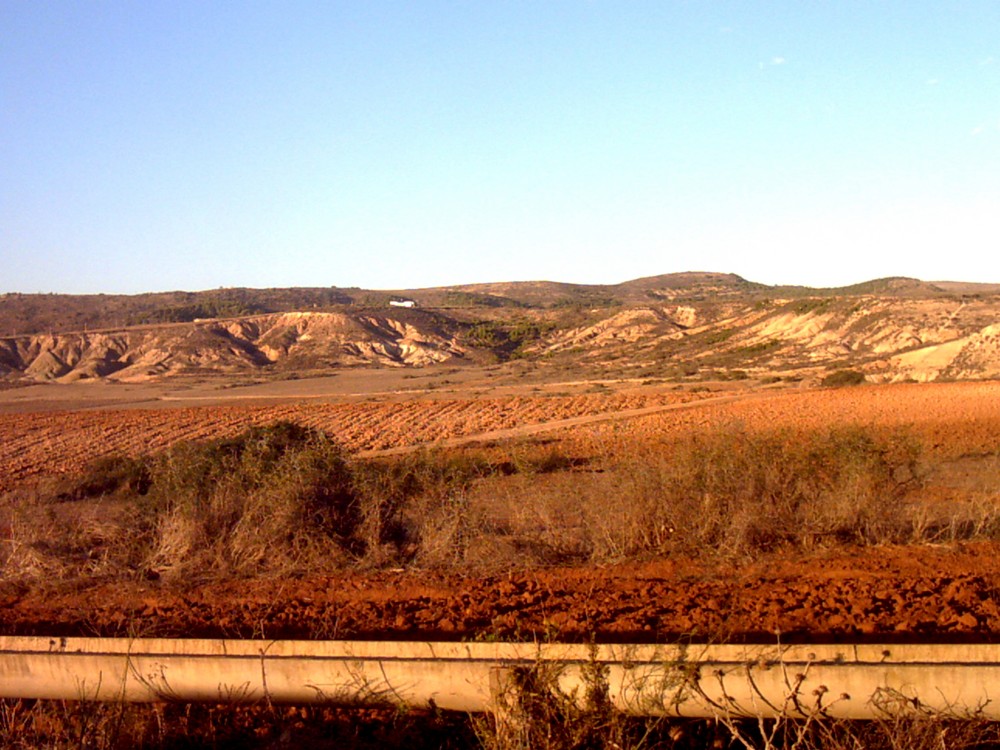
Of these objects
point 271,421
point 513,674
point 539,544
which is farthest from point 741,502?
point 271,421

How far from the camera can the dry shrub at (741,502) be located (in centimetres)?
853

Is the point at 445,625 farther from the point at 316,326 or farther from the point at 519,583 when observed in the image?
the point at 316,326

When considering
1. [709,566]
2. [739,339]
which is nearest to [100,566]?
[709,566]

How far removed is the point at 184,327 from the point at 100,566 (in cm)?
9710

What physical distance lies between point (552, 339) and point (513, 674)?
316 feet

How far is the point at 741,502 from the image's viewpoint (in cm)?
888

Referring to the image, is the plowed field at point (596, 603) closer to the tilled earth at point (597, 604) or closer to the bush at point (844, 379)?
the tilled earth at point (597, 604)

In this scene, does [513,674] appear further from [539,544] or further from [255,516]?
[255,516]

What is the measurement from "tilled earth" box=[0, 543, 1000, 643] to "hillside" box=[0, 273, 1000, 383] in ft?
129

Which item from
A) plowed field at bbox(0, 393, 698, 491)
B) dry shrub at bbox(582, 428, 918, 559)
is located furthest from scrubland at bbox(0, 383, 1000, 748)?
plowed field at bbox(0, 393, 698, 491)

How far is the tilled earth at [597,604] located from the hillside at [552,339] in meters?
39.3

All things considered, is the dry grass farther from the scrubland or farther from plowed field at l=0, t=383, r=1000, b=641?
plowed field at l=0, t=383, r=1000, b=641

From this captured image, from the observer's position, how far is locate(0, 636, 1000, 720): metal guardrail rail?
372 cm

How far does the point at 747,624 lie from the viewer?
5676mm
